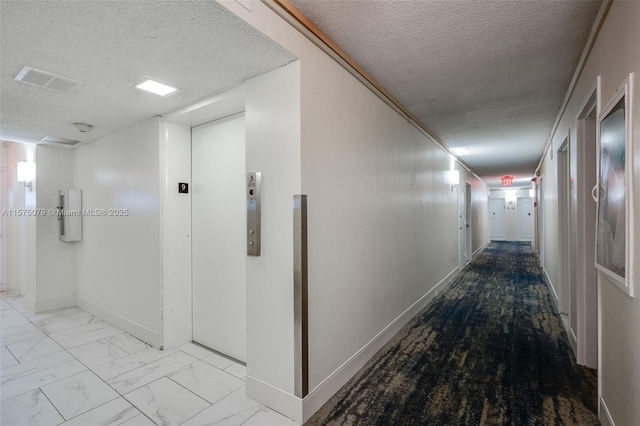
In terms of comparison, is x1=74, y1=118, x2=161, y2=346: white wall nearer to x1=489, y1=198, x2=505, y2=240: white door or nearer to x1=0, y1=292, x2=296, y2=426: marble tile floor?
x1=0, y1=292, x2=296, y2=426: marble tile floor

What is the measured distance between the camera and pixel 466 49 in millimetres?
2246

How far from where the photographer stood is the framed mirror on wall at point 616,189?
140cm

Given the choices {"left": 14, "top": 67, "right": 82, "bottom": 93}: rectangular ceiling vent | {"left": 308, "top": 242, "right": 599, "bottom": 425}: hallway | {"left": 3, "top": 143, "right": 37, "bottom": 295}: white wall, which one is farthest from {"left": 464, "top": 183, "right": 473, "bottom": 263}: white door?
{"left": 3, "top": 143, "right": 37, "bottom": 295}: white wall

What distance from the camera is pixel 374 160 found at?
2865mm

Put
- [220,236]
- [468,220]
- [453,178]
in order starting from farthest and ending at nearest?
[468,220] < [453,178] < [220,236]

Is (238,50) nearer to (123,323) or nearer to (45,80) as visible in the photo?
(45,80)

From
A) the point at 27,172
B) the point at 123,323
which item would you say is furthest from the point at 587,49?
the point at 27,172

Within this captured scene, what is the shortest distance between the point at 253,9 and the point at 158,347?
307 cm

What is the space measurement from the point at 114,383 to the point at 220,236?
142cm

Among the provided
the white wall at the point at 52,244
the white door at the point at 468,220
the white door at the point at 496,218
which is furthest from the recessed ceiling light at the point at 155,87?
the white door at the point at 496,218

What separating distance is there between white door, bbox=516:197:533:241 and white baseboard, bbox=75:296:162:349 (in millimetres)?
15325

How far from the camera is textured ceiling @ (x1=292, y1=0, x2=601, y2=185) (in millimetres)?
1802

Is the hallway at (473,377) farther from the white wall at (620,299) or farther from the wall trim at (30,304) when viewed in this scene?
the wall trim at (30,304)

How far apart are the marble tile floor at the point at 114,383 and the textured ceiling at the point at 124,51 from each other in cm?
235
